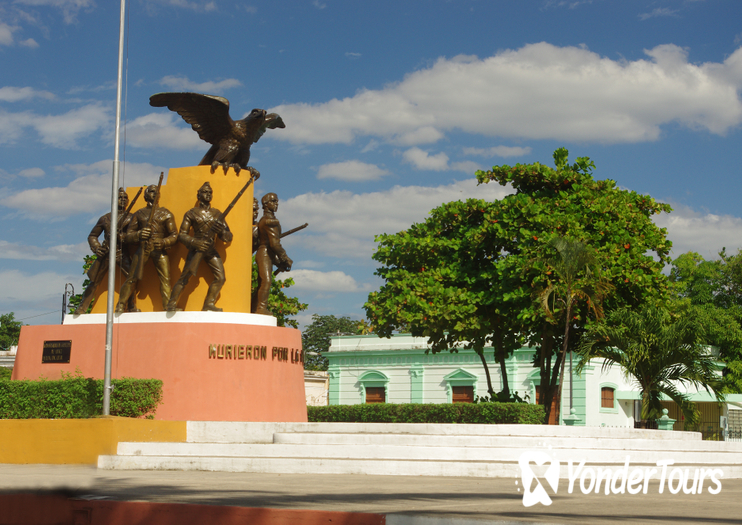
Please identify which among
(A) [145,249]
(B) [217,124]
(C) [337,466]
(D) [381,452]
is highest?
(B) [217,124]

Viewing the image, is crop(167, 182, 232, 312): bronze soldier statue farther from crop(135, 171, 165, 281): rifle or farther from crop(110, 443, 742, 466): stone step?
crop(110, 443, 742, 466): stone step

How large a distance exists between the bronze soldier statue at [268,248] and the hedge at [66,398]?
12.4ft

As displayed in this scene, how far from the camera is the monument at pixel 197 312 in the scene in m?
16.7

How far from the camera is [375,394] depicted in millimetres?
41312

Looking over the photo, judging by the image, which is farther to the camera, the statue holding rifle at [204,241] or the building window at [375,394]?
the building window at [375,394]

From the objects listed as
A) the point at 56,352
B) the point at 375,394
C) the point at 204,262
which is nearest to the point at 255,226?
the point at 204,262

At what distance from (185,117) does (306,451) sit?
8.61 m

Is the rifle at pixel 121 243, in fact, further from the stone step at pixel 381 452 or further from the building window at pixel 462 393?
the building window at pixel 462 393

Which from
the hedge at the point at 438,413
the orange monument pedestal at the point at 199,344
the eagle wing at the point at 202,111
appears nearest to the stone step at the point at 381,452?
the orange monument pedestal at the point at 199,344

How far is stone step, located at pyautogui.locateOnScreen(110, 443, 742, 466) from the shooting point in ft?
45.3

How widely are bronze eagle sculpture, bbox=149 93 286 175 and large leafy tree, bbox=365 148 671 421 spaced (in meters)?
7.09

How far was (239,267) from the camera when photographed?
716 inches

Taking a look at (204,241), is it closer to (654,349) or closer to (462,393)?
(654,349)

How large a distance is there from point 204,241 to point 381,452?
20.0ft
